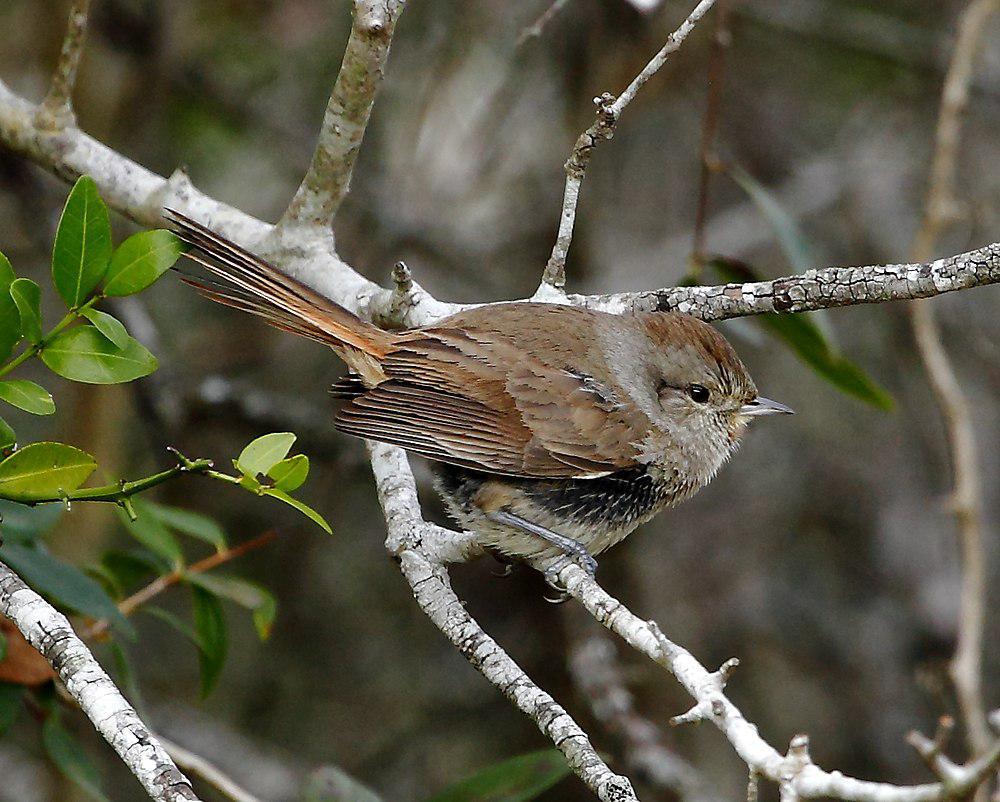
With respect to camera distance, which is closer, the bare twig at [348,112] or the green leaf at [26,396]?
the green leaf at [26,396]

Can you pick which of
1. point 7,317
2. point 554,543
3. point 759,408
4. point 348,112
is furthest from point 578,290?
point 7,317

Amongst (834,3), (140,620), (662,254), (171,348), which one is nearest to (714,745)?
(662,254)

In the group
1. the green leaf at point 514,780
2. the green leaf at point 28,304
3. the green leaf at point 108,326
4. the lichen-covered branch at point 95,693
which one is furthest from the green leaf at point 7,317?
the green leaf at point 514,780

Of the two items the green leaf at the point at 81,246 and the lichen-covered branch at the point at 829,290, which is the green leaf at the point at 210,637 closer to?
the green leaf at the point at 81,246

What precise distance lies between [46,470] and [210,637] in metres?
1.21

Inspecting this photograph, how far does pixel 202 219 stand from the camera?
10.9ft

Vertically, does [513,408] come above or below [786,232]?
below

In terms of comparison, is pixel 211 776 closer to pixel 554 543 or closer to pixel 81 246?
pixel 554 543

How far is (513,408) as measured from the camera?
3.37 m

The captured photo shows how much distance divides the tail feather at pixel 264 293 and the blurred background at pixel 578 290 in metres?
1.77

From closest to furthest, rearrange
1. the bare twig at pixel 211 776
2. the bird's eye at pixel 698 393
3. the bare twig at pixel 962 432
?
the bare twig at pixel 211 776
the bare twig at pixel 962 432
the bird's eye at pixel 698 393

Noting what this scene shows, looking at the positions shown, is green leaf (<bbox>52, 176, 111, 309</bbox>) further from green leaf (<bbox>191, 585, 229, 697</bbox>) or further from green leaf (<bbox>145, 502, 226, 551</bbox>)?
green leaf (<bbox>191, 585, 229, 697</bbox>)

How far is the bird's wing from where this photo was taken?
3305 millimetres

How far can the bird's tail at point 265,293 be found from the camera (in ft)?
10.1
